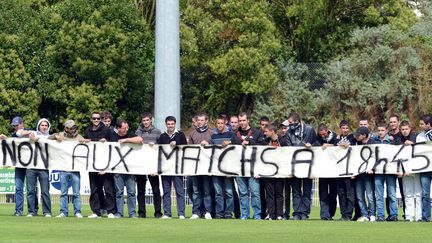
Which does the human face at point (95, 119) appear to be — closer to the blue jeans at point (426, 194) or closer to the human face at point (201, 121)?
the human face at point (201, 121)

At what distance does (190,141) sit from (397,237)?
7.60m

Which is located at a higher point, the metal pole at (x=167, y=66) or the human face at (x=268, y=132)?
the metal pole at (x=167, y=66)

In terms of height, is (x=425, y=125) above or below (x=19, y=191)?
above

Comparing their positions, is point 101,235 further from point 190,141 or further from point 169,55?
point 169,55

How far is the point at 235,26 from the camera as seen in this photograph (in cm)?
6744

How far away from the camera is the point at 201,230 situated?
929 inches

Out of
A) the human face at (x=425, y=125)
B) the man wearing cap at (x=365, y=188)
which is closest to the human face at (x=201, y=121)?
the man wearing cap at (x=365, y=188)

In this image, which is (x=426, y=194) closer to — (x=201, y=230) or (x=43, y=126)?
(x=201, y=230)

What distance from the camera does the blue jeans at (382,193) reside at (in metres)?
26.9

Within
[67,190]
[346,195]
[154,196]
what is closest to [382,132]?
[346,195]

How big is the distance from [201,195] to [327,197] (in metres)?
2.47

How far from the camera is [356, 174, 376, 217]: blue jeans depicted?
2708 cm

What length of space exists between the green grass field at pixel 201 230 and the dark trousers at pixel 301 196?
0.33 m

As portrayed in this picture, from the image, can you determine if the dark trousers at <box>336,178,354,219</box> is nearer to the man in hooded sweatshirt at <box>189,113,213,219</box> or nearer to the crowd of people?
the crowd of people
